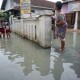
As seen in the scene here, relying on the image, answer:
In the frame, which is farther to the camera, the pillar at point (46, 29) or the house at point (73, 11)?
the house at point (73, 11)

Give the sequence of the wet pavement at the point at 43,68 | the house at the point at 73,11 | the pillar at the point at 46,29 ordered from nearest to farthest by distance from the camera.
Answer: the wet pavement at the point at 43,68
the pillar at the point at 46,29
the house at the point at 73,11

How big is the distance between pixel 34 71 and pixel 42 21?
3.48 meters

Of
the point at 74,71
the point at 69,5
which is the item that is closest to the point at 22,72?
the point at 74,71

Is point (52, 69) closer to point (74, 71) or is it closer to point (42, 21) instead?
point (74, 71)

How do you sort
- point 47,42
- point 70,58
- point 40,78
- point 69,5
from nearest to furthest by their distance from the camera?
point 40,78
point 70,58
point 47,42
point 69,5

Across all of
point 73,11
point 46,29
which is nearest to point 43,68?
point 46,29

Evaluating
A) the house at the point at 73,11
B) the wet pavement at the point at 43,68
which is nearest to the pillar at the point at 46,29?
the wet pavement at the point at 43,68

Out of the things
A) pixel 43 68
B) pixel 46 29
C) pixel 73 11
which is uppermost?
pixel 73 11

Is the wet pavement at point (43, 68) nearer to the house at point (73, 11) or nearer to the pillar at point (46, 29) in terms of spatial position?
the pillar at point (46, 29)

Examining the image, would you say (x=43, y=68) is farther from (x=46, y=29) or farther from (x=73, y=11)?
(x=73, y=11)

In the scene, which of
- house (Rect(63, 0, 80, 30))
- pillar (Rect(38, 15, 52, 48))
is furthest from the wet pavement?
house (Rect(63, 0, 80, 30))

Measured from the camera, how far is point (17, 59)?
19.8ft

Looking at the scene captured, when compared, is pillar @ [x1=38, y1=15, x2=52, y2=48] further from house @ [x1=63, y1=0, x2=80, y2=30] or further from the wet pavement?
house @ [x1=63, y1=0, x2=80, y2=30]

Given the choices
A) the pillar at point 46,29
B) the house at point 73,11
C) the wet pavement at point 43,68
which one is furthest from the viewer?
the house at point 73,11
